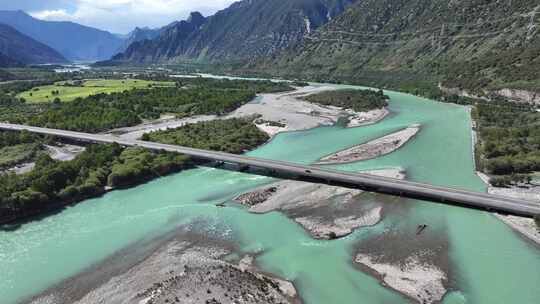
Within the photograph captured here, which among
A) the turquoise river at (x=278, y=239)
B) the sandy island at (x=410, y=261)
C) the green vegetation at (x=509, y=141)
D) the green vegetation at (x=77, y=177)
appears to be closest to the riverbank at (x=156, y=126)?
the green vegetation at (x=77, y=177)

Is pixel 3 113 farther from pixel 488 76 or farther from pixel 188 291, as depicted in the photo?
pixel 488 76

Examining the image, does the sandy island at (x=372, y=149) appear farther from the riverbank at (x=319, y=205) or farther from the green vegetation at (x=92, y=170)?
the green vegetation at (x=92, y=170)

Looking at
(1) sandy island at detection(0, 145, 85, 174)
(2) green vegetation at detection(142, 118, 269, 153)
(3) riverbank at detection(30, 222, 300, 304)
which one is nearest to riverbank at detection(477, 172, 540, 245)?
(3) riverbank at detection(30, 222, 300, 304)

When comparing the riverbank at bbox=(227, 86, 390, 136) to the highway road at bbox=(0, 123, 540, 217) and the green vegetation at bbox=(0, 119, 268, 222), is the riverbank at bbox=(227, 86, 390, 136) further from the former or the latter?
the highway road at bbox=(0, 123, 540, 217)

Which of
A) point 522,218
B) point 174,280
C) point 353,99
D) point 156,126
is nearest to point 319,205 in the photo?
point 174,280

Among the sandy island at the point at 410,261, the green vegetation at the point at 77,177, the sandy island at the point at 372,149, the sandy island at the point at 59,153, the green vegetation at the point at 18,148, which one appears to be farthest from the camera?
the green vegetation at the point at 18,148
